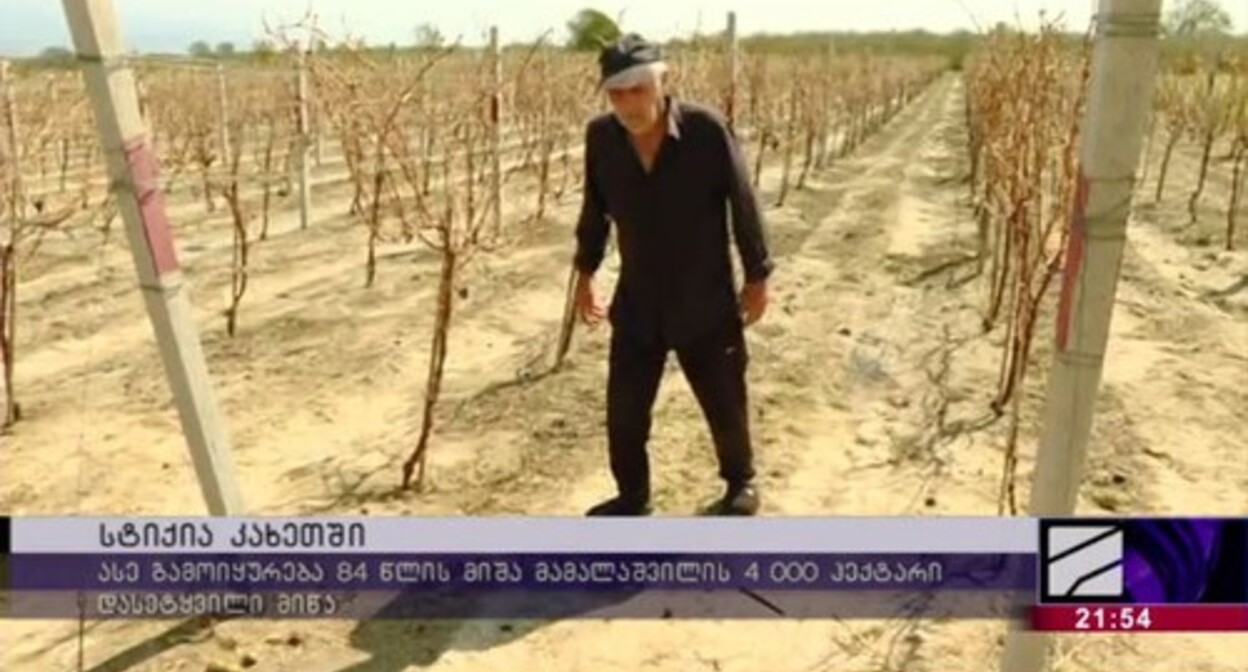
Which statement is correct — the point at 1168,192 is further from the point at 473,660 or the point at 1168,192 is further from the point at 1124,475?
the point at 473,660

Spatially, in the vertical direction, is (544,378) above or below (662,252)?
below

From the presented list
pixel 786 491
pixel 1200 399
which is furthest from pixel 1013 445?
pixel 1200 399

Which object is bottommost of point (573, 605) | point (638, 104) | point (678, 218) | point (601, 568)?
point (573, 605)

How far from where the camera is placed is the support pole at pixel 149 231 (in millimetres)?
2293

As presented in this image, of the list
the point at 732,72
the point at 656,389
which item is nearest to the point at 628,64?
the point at 656,389

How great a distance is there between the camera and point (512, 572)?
10.5 ft

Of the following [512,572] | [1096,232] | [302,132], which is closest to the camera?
[1096,232]

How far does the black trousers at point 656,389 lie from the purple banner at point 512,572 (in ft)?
1.24

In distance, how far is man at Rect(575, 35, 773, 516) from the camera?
2971mm

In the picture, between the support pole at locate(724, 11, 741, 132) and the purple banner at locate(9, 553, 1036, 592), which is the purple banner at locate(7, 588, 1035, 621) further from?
the support pole at locate(724, 11, 741, 132)

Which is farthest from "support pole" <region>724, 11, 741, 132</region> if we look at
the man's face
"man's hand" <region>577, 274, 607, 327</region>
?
the man's face

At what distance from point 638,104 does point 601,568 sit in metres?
1.37

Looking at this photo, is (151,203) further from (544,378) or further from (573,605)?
(544,378)

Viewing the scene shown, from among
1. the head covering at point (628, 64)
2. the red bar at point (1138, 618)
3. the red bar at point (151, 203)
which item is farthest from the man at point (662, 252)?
the red bar at point (1138, 618)
